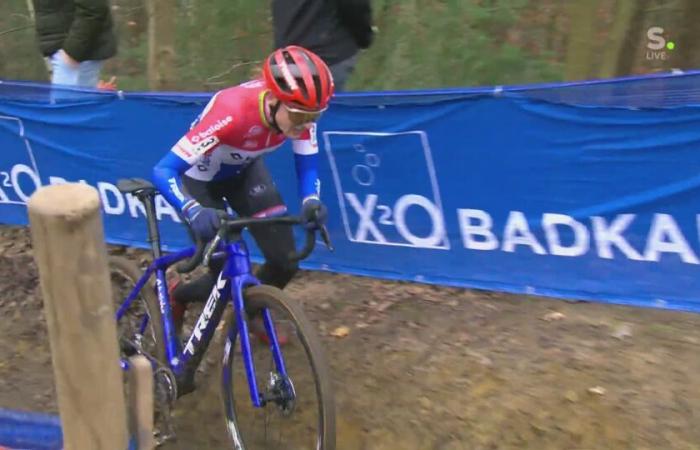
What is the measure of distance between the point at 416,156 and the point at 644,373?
1.89m

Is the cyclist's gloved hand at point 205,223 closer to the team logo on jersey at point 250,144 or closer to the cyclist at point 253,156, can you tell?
the cyclist at point 253,156

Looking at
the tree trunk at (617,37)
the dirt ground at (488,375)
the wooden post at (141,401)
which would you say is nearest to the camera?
the wooden post at (141,401)

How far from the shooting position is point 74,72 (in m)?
7.38

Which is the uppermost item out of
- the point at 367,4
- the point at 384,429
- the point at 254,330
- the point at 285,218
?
the point at 367,4

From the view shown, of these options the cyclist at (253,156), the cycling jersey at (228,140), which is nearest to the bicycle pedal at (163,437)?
the cyclist at (253,156)

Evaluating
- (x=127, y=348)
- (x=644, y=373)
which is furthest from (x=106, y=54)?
(x=644, y=373)

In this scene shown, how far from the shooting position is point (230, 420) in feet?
13.8

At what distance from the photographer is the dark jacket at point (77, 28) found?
6.92 meters

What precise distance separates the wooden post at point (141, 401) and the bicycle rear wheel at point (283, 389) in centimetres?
104

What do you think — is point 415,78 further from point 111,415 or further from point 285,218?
point 111,415

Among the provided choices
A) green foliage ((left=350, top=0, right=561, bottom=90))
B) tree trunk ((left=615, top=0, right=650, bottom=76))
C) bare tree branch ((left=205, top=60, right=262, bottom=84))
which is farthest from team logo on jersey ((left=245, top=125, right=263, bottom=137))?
bare tree branch ((left=205, top=60, right=262, bottom=84))

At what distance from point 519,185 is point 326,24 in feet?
5.80

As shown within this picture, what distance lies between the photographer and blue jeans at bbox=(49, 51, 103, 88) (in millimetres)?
7371

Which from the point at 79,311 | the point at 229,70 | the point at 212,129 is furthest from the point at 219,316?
the point at 229,70
